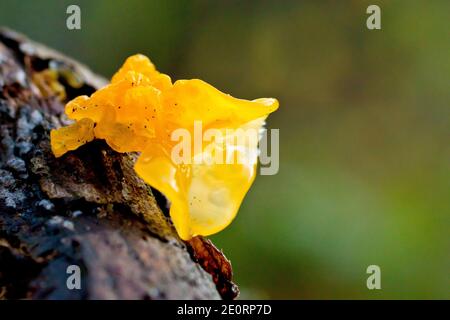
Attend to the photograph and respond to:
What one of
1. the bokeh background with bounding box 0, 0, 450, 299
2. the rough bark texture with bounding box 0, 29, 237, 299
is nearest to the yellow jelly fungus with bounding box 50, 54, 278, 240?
the rough bark texture with bounding box 0, 29, 237, 299

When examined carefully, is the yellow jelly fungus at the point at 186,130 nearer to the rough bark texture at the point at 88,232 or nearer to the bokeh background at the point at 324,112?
the rough bark texture at the point at 88,232

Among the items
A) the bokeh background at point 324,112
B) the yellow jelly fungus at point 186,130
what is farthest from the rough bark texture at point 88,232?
the bokeh background at point 324,112

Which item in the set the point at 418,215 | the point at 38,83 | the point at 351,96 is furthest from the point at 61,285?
the point at 351,96

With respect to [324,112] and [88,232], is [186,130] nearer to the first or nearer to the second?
[88,232]

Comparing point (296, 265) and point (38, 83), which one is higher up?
point (38, 83)

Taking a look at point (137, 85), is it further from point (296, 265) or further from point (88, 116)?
point (296, 265)

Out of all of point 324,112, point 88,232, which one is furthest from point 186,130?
point 324,112
